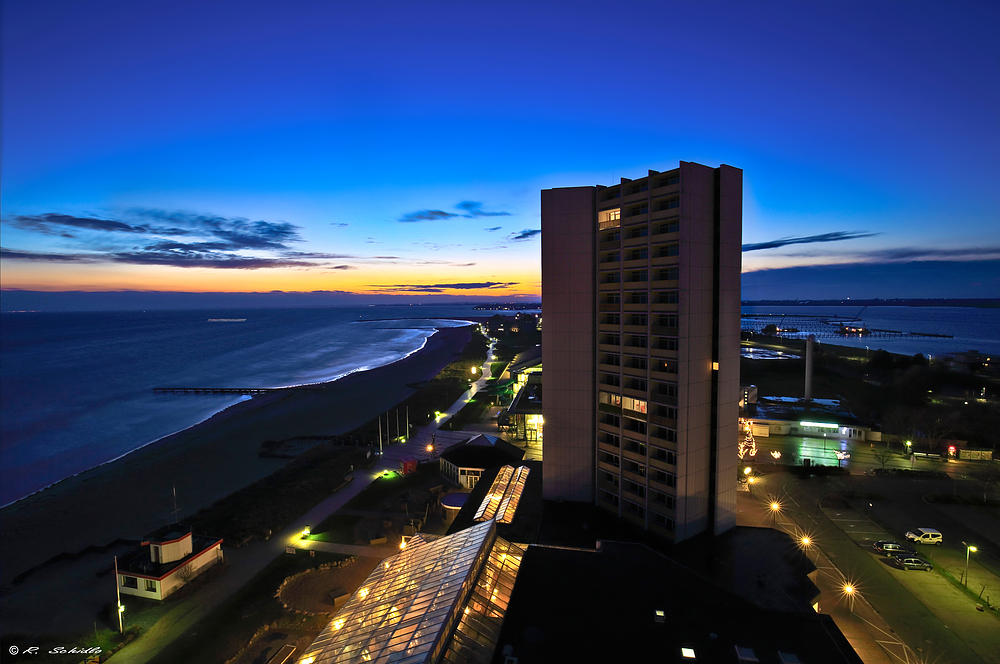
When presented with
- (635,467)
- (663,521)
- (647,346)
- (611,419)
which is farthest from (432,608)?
(647,346)

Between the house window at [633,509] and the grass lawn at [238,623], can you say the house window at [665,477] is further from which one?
the grass lawn at [238,623]

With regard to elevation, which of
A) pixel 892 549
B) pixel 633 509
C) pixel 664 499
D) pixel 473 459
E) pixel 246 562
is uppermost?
pixel 664 499

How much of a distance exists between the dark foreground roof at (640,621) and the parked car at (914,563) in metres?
13.8

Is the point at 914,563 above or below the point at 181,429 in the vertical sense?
above

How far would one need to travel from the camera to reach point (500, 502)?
26656 millimetres

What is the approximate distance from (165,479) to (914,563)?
55175 mm

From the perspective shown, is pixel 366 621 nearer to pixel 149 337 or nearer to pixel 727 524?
pixel 727 524

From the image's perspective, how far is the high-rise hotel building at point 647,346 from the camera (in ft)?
72.2

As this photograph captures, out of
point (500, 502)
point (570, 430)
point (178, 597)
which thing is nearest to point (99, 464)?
point (178, 597)

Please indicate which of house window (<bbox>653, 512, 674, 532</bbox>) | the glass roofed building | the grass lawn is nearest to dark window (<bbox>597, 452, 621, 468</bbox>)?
house window (<bbox>653, 512, 674, 532</bbox>)

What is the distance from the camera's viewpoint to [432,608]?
1354cm

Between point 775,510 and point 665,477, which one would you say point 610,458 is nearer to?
point 665,477

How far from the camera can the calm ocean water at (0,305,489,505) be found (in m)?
48.1

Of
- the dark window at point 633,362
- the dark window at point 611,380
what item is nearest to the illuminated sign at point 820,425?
the dark window at point 633,362
